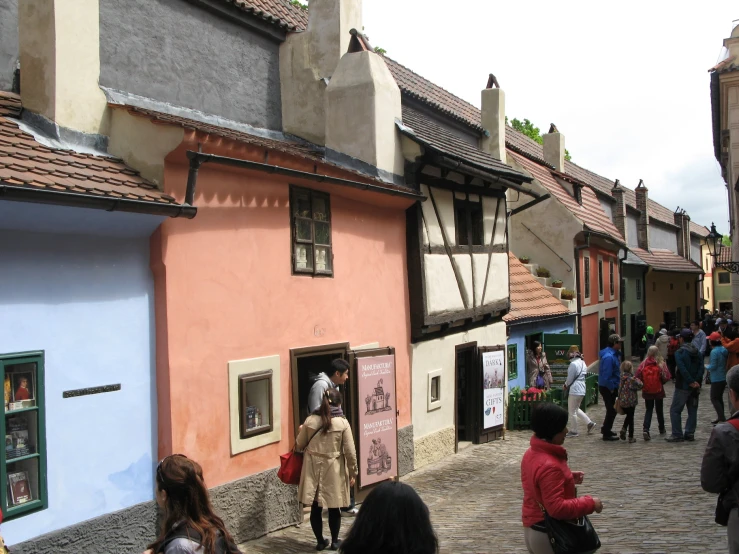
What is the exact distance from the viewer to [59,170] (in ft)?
22.5

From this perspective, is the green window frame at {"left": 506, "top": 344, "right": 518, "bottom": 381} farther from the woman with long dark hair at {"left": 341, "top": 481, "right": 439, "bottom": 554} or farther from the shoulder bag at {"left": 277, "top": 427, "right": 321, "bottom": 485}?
the woman with long dark hair at {"left": 341, "top": 481, "right": 439, "bottom": 554}

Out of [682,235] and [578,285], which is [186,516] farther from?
[682,235]

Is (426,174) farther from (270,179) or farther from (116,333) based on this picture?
(116,333)

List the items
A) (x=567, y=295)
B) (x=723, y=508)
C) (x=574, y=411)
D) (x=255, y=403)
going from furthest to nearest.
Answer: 1. (x=567, y=295)
2. (x=574, y=411)
3. (x=255, y=403)
4. (x=723, y=508)

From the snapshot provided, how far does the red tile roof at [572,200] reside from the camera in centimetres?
2502

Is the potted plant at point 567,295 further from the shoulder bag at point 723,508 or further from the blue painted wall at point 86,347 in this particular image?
the shoulder bag at point 723,508

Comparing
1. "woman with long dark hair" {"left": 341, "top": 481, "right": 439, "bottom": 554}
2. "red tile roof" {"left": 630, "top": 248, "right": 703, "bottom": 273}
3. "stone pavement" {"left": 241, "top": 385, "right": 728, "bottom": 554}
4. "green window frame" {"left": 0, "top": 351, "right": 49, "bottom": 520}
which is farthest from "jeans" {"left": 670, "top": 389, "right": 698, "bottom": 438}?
"red tile roof" {"left": 630, "top": 248, "right": 703, "bottom": 273}

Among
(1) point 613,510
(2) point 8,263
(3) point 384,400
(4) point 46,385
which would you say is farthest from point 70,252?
(1) point 613,510

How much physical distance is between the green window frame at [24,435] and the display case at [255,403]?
248cm

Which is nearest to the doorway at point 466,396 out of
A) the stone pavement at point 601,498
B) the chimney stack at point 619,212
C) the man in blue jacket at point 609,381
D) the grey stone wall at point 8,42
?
the stone pavement at point 601,498

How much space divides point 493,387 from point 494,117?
21.5 feet

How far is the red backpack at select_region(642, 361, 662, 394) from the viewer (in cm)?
1405

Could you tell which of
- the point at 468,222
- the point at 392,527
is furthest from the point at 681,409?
the point at 392,527

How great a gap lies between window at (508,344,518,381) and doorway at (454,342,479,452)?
2.99 metres
